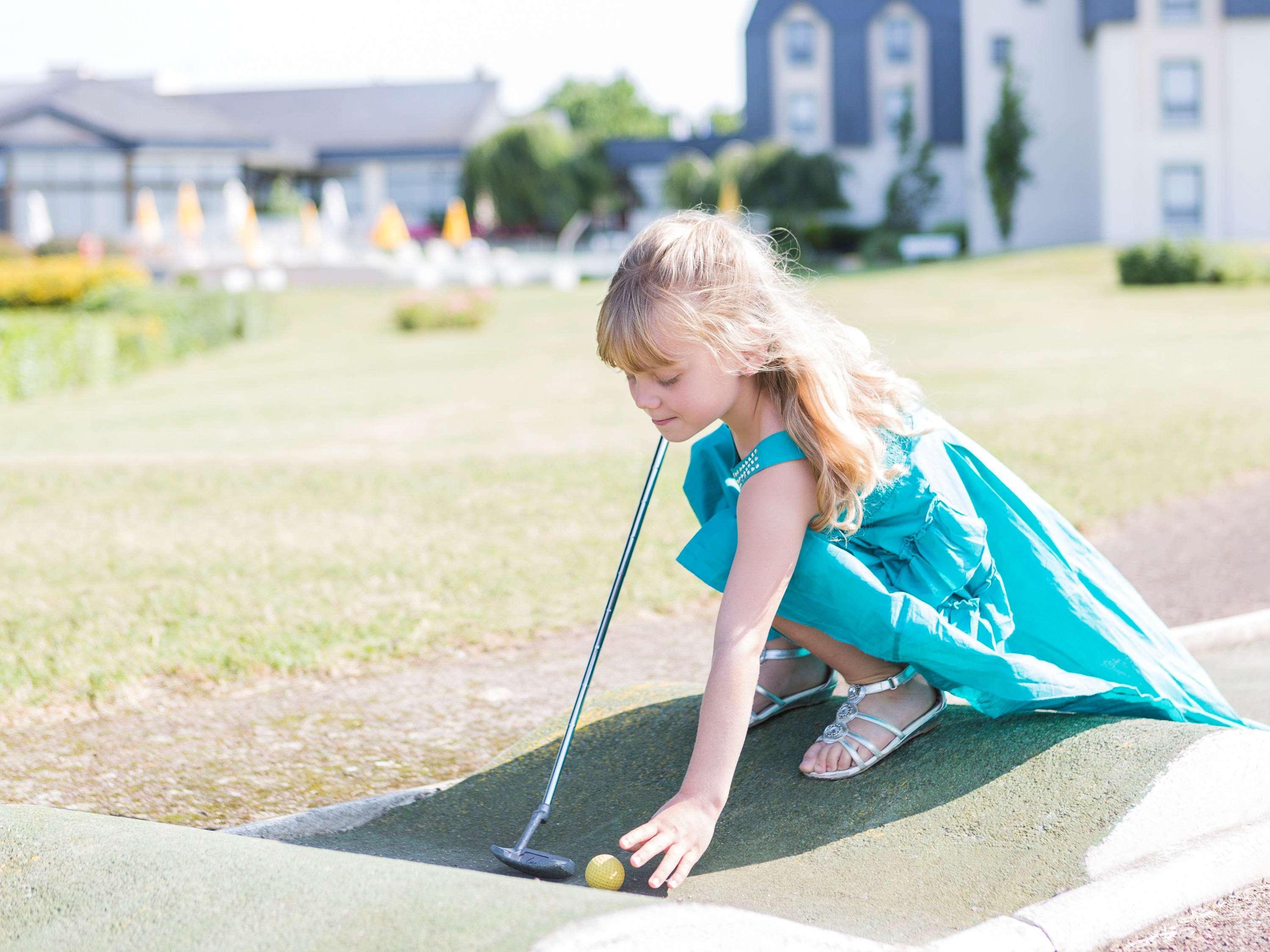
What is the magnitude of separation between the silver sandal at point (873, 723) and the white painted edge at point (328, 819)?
3.01 ft

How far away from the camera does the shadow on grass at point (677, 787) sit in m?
2.46

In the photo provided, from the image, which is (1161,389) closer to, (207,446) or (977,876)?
(207,446)

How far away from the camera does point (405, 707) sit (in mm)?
3781

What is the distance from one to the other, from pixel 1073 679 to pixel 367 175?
48911 millimetres

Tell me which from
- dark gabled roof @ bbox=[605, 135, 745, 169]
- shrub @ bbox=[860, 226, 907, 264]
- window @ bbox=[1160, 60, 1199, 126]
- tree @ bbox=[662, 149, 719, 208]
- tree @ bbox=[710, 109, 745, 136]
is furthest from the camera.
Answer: tree @ bbox=[710, 109, 745, 136]

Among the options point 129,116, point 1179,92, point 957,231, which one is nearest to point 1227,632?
point 1179,92

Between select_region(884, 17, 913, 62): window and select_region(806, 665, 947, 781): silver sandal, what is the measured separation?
43843 mm

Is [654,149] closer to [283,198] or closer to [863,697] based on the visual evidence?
[283,198]

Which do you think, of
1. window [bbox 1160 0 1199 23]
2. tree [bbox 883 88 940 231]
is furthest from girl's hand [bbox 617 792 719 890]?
tree [bbox 883 88 940 231]

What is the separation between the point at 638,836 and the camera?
7.08 ft

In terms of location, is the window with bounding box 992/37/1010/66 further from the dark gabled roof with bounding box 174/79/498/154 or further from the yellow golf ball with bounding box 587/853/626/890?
the yellow golf ball with bounding box 587/853/626/890

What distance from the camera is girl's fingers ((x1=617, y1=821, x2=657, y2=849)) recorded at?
7.06 ft

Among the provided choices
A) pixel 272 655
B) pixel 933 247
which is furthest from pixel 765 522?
pixel 933 247

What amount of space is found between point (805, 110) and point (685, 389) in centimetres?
4346
